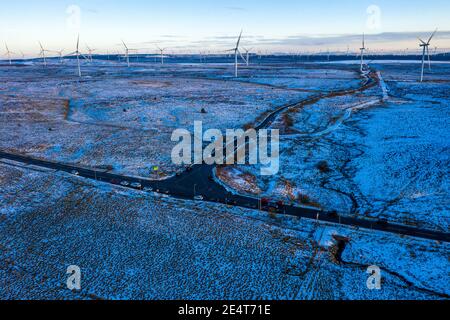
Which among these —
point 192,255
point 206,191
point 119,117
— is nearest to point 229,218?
point 192,255

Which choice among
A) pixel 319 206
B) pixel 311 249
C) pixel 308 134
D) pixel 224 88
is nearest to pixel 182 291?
pixel 311 249

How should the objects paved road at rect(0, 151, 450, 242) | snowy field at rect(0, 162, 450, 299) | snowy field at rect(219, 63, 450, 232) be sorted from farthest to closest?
snowy field at rect(219, 63, 450, 232), paved road at rect(0, 151, 450, 242), snowy field at rect(0, 162, 450, 299)

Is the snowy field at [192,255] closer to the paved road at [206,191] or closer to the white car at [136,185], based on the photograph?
the paved road at [206,191]

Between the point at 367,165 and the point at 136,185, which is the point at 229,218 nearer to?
the point at 136,185

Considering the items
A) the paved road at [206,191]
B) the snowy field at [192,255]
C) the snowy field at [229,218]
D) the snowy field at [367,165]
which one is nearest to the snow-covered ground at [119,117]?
the snowy field at [229,218]

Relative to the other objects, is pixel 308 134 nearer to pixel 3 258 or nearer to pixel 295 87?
pixel 3 258

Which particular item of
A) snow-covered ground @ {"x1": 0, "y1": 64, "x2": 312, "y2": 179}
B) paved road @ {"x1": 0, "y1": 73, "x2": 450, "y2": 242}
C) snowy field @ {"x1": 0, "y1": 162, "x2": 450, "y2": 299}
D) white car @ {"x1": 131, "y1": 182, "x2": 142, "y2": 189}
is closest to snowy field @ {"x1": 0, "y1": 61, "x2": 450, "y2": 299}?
snowy field @ {"x1": 0, "y1": 162, "x2": 450, "y2": 299}

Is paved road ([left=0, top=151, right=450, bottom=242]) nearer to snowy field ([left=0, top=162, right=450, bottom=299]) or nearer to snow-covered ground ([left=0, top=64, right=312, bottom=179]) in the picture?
snowy field ([left=0, top=162, right=450, bottom=299])

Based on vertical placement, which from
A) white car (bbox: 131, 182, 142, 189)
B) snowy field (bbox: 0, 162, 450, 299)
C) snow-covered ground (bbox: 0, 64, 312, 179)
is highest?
snow-covered ground (bbox: 0, 64, 312, 179)
